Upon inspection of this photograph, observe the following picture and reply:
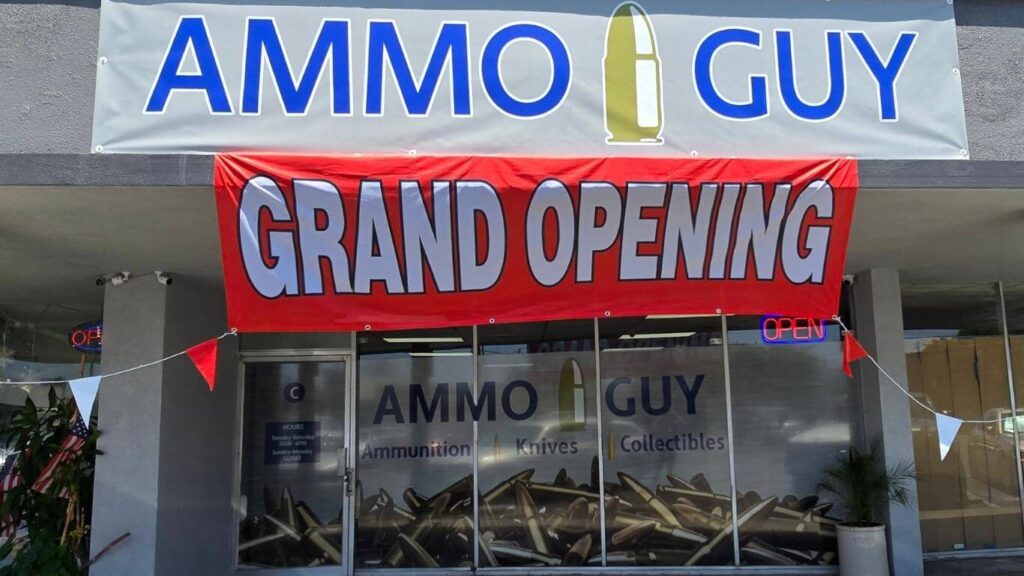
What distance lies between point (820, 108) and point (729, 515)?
4629 mm

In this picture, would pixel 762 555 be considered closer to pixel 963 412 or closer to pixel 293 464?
pixel 963 412

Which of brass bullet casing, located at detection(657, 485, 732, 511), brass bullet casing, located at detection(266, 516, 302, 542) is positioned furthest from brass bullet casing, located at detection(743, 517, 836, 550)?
brass bullet casing, located at detection(266, 516, 302, 542)

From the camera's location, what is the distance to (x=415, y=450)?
8.87 metres

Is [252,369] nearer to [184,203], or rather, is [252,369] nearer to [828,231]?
[184,203]

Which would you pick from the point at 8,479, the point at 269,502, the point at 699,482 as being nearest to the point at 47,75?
the point at 8,479

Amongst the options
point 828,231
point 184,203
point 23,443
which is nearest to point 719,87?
point 828,231

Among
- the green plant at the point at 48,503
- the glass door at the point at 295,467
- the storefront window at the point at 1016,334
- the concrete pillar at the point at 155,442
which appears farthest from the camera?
the storefront window at the point at 1016,334

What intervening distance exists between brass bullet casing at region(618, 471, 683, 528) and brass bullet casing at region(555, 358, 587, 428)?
2.36 feet

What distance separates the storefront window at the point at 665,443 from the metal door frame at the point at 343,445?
2.77 m

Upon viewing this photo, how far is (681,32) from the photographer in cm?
594

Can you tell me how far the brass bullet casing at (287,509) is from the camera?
29.0ft

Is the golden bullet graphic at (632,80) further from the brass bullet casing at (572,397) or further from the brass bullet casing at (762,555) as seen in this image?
the brass bullet casing at (762,555)

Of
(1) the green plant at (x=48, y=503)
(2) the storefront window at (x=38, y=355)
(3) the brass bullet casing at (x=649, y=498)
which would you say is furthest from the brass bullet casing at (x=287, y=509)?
(3) the brass bullet casing at (x=649, y=498)

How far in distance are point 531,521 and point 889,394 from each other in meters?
3.92
